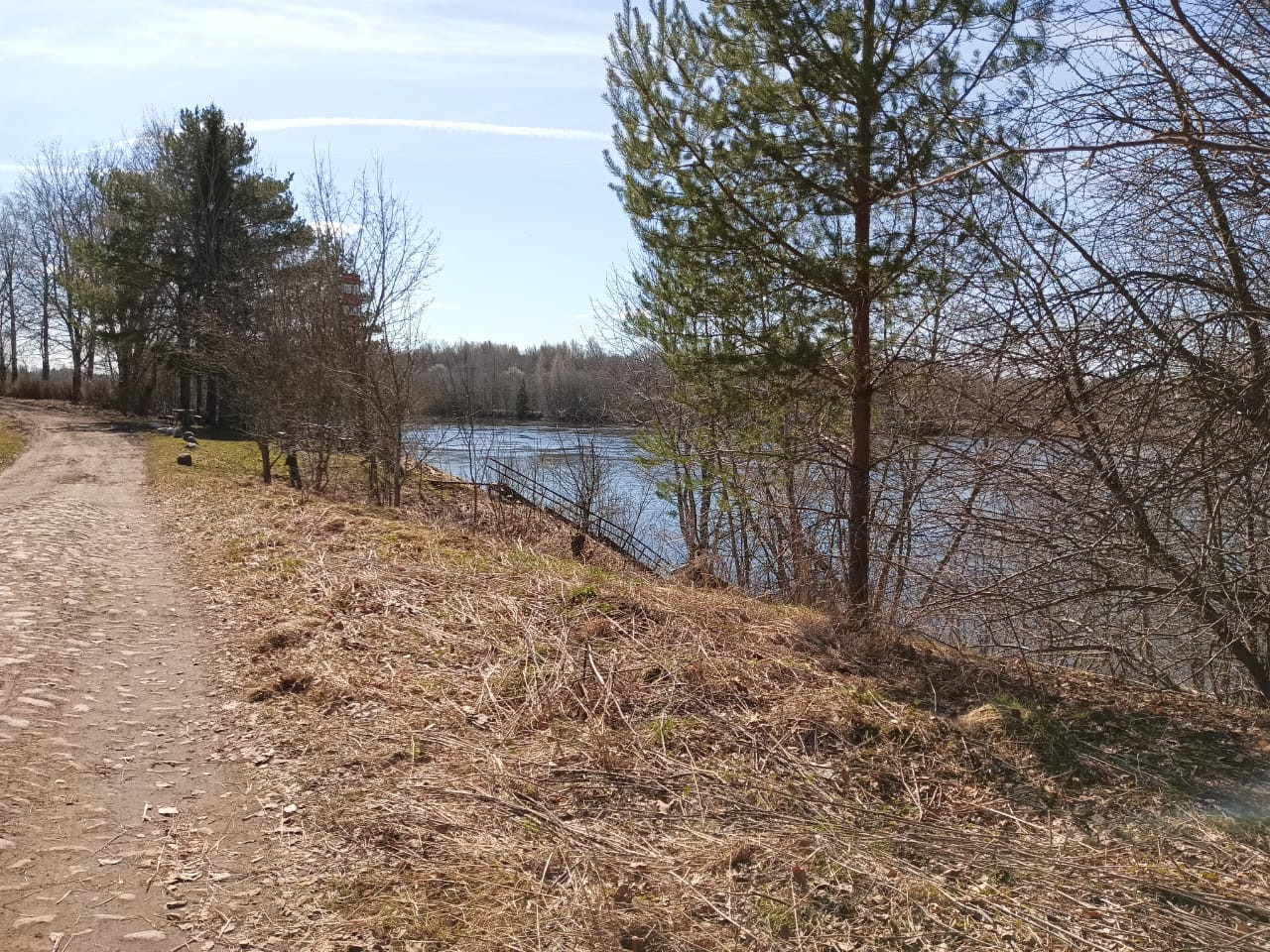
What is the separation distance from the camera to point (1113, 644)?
6395 millimetres

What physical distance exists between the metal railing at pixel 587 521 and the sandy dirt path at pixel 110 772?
960cm

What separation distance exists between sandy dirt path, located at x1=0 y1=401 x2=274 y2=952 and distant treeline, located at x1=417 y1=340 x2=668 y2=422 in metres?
10.0

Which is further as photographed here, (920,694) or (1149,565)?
(920,694)

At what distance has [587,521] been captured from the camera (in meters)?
18.2

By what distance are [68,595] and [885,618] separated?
6554 millimetres

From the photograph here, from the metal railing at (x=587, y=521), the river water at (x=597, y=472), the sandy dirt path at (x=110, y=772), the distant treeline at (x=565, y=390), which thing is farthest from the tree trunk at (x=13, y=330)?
the sandy dirt path at (x=110, y=772)

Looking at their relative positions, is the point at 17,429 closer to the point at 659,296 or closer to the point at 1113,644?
the point at 659,296

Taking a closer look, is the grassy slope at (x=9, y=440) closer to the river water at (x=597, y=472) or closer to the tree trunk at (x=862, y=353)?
the river water at (x=597, y=472)

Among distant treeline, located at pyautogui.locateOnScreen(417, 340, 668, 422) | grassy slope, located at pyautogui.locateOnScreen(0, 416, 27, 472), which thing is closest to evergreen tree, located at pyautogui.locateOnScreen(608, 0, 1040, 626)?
distant treeline, located at pyautogui.locateOnScreen(417, 340, 668, 422)

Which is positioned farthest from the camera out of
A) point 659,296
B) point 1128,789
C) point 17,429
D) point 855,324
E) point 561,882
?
point 17,429

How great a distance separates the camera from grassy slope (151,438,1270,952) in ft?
10.7

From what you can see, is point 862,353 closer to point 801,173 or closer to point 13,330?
point 801,173

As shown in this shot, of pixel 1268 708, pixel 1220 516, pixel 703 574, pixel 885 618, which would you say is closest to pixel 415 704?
pixel 885 618

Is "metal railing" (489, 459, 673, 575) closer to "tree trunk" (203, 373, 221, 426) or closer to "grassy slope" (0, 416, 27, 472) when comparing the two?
"grassy slope" (0, 416, 27, 472)
